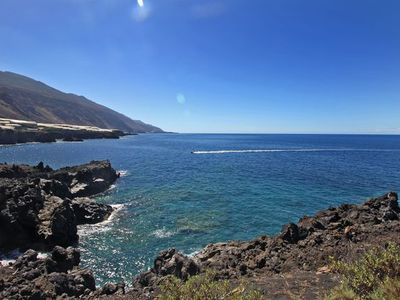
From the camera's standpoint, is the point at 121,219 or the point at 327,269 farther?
the point at 121,219

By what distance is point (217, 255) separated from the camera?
21031 millimetres

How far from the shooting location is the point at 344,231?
70.3 feet

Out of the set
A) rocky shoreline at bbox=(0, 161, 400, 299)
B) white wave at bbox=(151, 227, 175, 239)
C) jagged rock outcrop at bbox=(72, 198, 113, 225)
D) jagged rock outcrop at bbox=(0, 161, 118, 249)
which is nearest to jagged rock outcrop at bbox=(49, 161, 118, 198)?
jagged rock outcrop at bbox=(0, 161, 118, 249)

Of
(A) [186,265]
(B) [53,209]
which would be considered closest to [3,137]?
(B) [53,209]

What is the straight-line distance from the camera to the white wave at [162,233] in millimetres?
30911

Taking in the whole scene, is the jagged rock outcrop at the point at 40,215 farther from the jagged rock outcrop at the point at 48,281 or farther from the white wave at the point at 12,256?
the jagged rock outcrop at the point at 48,281

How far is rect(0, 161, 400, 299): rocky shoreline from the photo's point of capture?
49.5 feet

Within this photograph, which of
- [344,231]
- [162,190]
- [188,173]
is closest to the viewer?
[344,231]

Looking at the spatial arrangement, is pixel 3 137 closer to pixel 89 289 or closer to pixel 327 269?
pixel 89 289

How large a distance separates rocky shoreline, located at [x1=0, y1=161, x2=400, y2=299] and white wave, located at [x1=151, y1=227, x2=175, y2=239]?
297 inches

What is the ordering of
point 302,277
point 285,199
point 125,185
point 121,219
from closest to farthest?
1. point 302,277
2. point 121,219
3. point 285,199
4. point 125,185

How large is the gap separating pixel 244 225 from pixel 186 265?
17502 mm

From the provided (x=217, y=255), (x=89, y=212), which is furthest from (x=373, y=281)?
(x=89, y=212)

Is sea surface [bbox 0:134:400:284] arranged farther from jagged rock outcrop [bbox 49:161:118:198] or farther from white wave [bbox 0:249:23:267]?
white wave [bbox 0:249:23:267]
